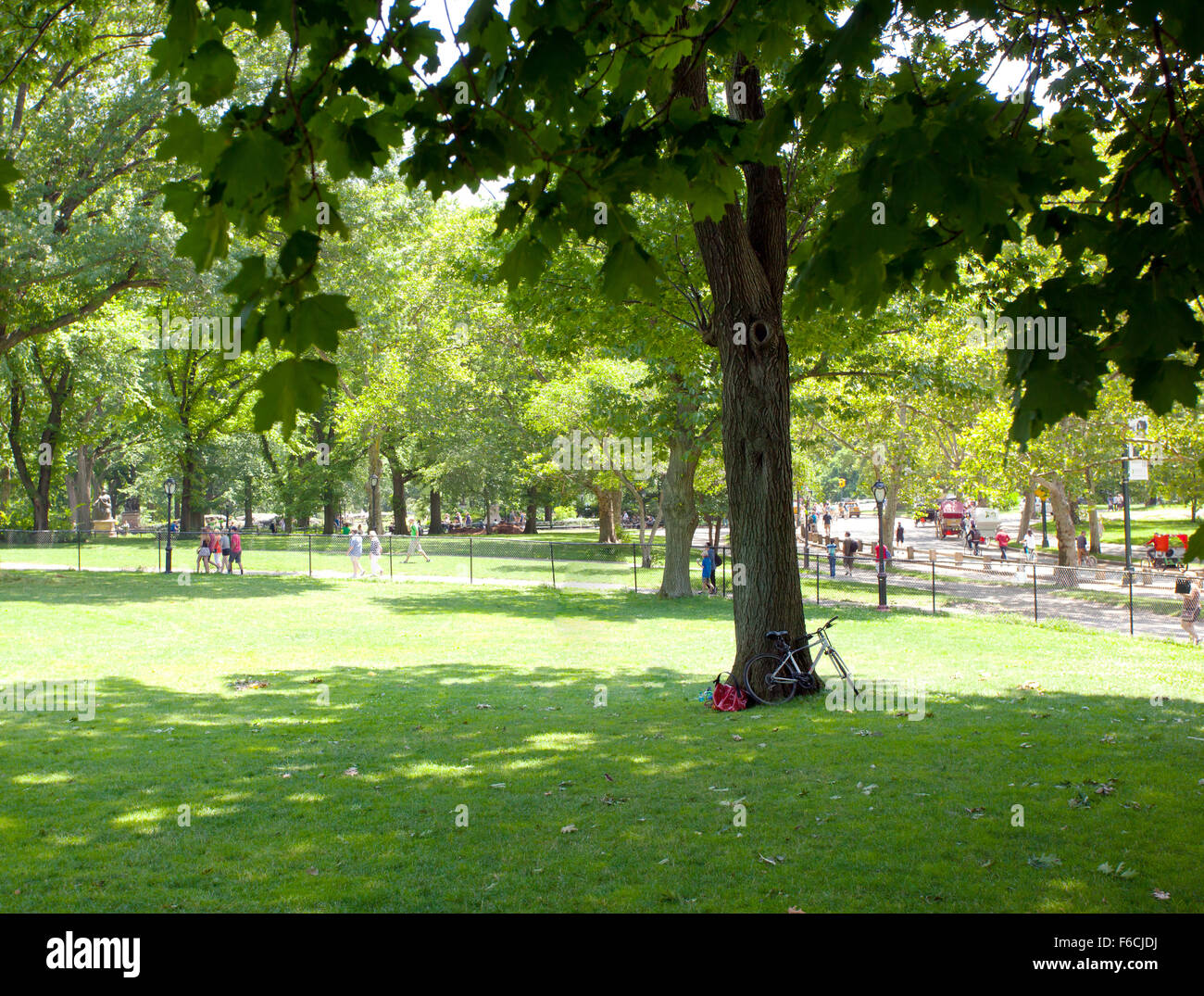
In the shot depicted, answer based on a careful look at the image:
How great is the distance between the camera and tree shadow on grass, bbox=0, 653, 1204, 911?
5.06 meters

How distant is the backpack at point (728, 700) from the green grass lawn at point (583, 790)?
450 millimetres

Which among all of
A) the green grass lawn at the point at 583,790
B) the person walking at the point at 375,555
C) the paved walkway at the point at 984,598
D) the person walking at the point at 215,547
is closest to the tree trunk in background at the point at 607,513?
the paved walkway at the point at 984,598

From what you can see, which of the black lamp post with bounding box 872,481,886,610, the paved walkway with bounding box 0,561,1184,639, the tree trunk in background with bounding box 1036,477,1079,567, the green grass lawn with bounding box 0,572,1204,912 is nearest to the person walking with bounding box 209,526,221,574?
the paved walkway with bounding box 0,561,1184,639

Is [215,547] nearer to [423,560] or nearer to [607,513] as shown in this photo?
Result: [423,560]

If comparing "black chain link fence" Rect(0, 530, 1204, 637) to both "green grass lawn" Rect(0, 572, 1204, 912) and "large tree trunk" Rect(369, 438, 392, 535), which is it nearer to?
"large tree trunk" Rect(369, 438, 392, 535)

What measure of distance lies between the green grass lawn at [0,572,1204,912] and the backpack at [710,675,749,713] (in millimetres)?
450

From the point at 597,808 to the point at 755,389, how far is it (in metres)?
5.80

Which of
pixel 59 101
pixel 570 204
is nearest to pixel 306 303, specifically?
pixel 570 204

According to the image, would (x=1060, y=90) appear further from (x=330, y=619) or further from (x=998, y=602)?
(x=998, y=602)

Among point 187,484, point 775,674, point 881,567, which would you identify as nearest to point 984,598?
point 881,567

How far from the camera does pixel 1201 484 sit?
37250 mm

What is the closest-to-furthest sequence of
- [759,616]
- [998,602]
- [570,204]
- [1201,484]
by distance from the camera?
[570,204] < [759,616] < [998,602] < [1201,484]

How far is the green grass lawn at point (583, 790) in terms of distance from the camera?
16.7ft

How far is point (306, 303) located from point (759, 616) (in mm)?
8953
